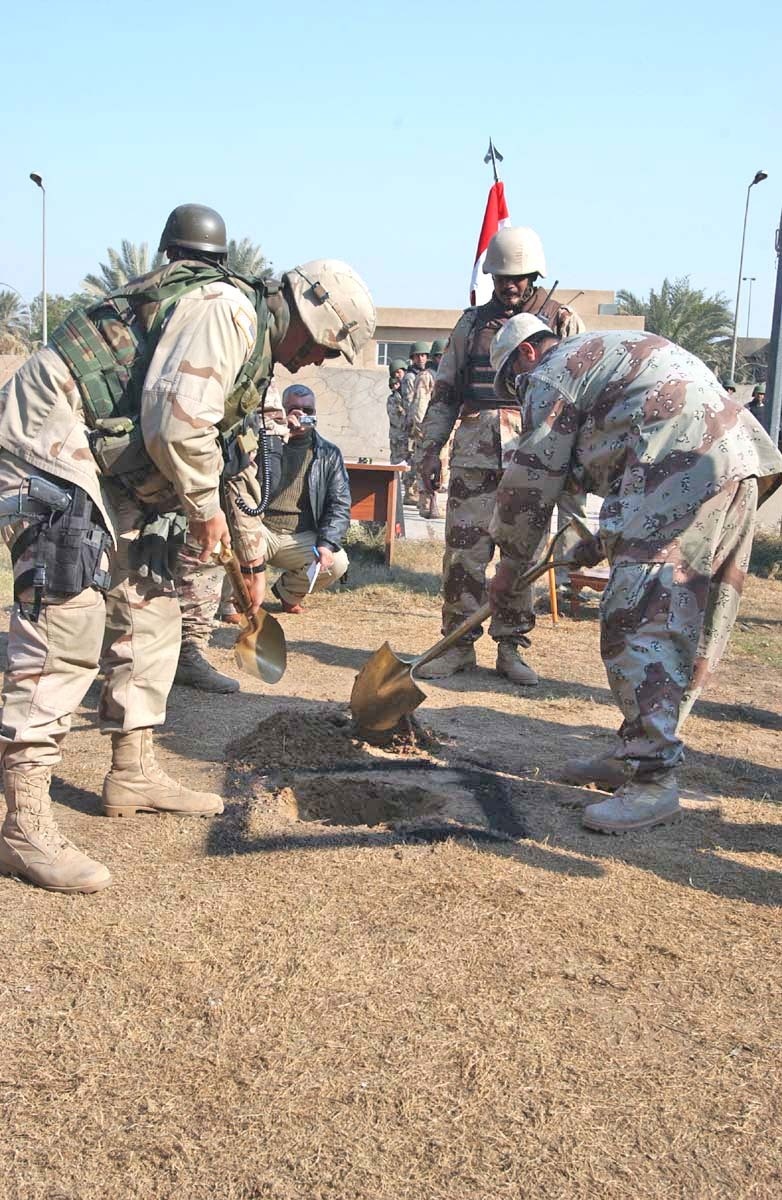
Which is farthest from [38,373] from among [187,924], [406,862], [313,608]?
[313,608]

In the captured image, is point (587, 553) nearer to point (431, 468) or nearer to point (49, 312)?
point (431, 468)

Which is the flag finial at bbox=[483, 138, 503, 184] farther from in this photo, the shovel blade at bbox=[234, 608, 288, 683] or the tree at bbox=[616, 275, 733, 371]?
the tree at bbox=[616, 275, 733, 371]

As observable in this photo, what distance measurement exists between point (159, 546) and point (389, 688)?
1.30 metres

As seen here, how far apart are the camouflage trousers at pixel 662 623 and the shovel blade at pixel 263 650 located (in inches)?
66.7

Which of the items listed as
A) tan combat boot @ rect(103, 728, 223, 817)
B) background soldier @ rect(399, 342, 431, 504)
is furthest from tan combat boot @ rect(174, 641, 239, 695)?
background soldier @ rect(399, 342, 431, 504)

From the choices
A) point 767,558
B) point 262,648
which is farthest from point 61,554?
point 767,558

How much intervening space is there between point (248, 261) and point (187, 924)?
26.8 meters

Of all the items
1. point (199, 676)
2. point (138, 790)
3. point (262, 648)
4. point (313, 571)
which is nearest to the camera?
point (138, 790)

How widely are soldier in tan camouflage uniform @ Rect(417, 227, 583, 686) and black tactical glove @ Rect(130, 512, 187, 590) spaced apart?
2.44 meters

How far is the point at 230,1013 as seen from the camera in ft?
7.80

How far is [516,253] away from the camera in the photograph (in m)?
5.43

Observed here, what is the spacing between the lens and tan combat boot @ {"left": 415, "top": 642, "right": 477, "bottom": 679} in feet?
19.3

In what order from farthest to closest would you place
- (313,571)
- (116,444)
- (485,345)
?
(313,571) → (485,345) → (116,444)

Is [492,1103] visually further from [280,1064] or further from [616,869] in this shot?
[616,869]
